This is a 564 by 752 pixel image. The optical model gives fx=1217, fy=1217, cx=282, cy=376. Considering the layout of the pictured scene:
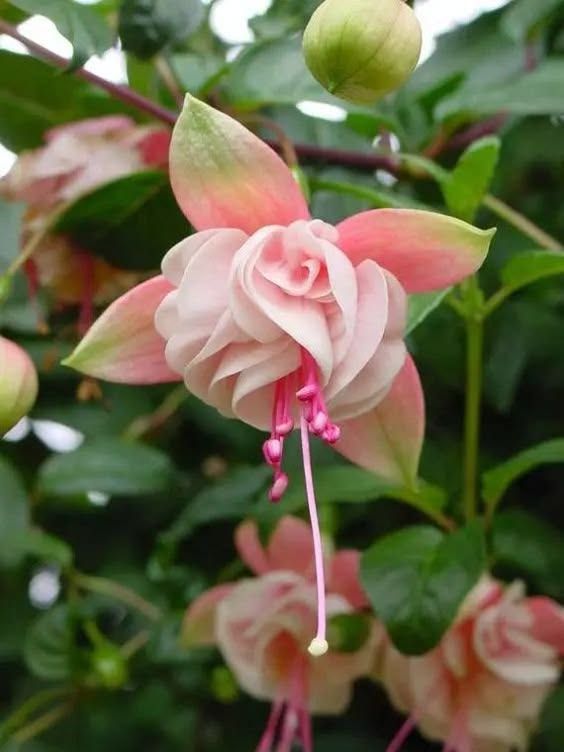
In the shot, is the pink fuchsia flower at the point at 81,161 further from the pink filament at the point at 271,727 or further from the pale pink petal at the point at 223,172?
the pink filament at the point at 271,727

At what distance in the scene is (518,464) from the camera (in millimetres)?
680

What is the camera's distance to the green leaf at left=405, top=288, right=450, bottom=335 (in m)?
0.56

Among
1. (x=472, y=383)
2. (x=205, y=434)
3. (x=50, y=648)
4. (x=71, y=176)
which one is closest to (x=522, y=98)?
(x=472, y=383)

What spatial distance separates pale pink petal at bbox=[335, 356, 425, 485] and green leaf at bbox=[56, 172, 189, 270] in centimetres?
22

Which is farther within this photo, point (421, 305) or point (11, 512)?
point (11, 512)

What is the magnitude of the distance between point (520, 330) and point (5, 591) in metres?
0.44

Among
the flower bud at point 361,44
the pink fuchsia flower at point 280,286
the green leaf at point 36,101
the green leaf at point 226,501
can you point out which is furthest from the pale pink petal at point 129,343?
the green leaf at point 36,101

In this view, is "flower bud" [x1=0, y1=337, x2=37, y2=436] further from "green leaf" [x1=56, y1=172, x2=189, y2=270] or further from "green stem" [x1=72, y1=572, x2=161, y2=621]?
"green stem" [x1=72, y1=572, x2=161, y2=621]

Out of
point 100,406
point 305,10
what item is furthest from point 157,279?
point 100,406

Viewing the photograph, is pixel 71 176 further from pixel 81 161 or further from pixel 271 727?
pixel 271 727

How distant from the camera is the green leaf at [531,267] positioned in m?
0.62

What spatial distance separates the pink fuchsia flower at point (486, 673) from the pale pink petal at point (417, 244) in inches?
10.3

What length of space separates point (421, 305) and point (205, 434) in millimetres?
435

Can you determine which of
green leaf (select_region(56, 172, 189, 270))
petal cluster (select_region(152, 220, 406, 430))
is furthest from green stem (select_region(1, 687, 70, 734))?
petal cluster (select_region(152, 220, 406, 430))
